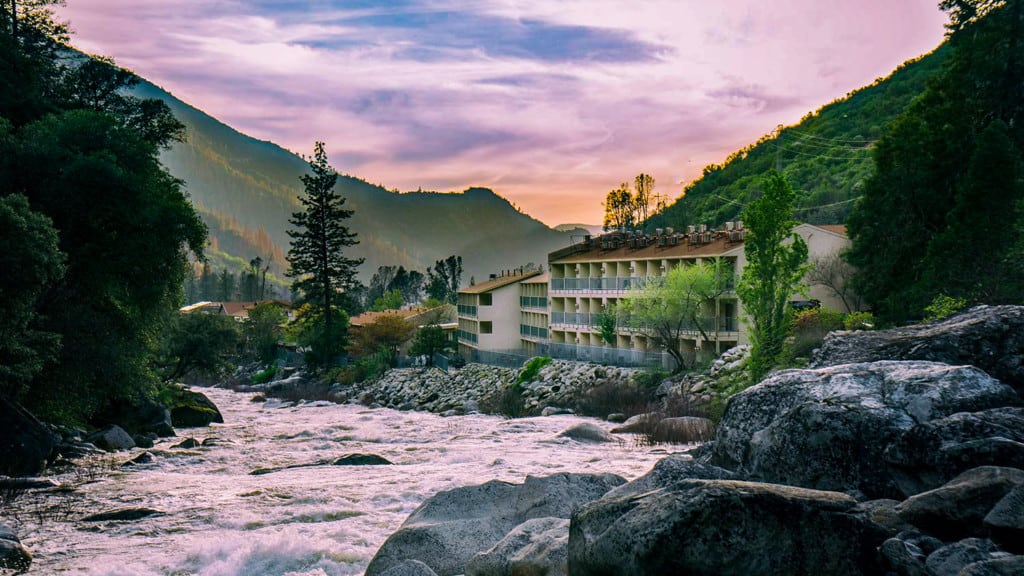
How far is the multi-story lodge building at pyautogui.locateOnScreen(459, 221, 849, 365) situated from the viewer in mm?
43438

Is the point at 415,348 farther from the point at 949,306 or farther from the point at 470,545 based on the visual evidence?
the point at 470,545

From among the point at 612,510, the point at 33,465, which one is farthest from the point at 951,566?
the point at 33,465

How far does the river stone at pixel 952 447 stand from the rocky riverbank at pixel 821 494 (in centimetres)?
1

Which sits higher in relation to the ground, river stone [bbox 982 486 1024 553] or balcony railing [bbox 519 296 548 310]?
balcony railing [bbox 519 296 548 310]

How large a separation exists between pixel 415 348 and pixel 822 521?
2377 inches

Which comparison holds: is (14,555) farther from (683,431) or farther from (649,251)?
(649,251)

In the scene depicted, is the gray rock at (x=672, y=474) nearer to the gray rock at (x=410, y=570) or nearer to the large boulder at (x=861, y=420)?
the large boulder at (x=861, y=420)

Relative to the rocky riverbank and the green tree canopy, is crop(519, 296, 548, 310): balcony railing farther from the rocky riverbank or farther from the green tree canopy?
the rocky riverbank

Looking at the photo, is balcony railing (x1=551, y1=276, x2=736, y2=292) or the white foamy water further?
balcony railing (x1=551, y1=276, x2=736, y2=292)

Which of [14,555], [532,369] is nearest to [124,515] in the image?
[14,555]

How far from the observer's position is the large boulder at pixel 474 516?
9539mm

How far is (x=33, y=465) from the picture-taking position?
1986cm

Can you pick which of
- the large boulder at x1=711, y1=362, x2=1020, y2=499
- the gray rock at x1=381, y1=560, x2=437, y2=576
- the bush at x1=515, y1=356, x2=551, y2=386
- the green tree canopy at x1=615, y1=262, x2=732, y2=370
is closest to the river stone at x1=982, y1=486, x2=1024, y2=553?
the large boulder at x1=711, y1=362, x2=1020, y2=499

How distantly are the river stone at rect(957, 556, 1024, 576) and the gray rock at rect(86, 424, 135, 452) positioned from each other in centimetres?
2534
